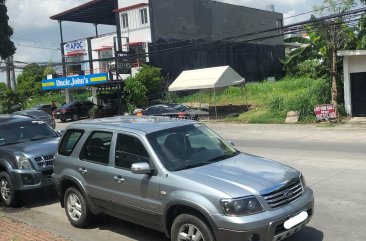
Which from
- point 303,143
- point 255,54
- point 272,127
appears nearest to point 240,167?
point 303,143

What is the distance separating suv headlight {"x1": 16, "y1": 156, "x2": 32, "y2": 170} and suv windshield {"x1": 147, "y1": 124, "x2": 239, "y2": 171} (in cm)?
395

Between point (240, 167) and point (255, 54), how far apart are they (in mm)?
49470

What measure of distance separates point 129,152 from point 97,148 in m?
0.78

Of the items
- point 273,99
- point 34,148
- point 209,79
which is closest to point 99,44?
point 209,79

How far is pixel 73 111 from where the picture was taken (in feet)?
133

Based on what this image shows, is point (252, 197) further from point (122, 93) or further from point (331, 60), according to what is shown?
point (122, 93)

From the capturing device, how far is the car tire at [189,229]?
5.12 metres

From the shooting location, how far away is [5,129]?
416 inches

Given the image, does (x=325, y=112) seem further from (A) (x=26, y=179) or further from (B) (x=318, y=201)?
(A) (x=26, y=179)

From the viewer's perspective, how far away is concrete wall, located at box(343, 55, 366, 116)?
2492 centimetres

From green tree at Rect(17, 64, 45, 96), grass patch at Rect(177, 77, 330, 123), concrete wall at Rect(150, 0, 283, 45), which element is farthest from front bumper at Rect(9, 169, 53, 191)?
green tree at Rect(17, 64, 45, 96)

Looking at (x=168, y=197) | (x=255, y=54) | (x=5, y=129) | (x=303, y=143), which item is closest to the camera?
(x=168, y=197)

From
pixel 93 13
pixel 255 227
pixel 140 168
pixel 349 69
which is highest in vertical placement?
pixel 93 13

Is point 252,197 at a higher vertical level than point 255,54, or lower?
lower
